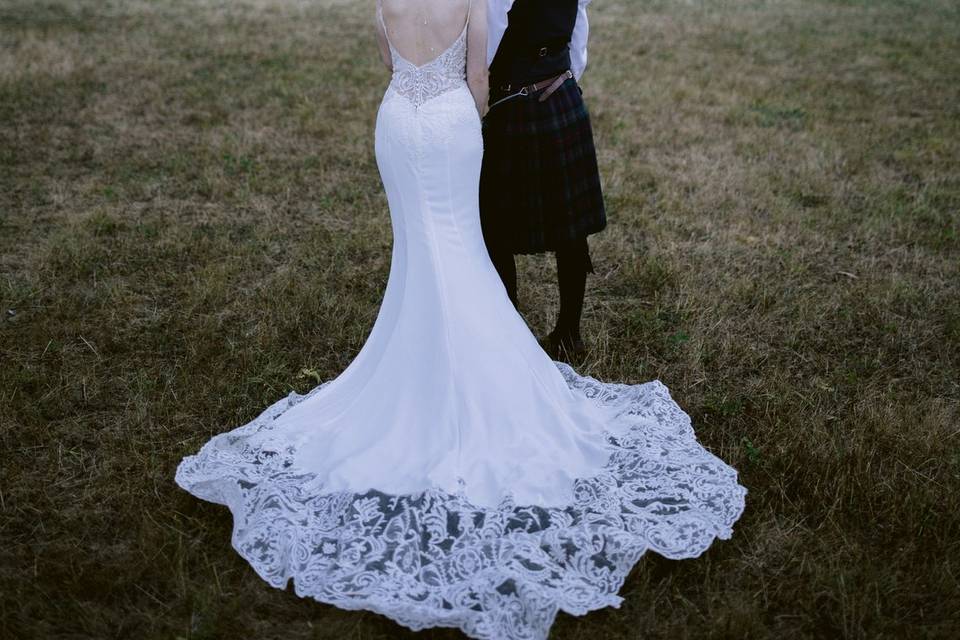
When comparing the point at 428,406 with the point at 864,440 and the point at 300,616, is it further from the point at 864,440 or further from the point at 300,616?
the point at 864,440

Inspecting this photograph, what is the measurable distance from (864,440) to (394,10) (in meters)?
2.78

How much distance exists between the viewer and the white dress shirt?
10.0ft

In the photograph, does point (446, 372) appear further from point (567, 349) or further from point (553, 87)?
point (553, 87)

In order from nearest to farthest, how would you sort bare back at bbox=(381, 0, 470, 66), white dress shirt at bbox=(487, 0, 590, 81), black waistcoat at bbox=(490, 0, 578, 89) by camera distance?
bare back at bbox=(381, 0, 470, 66)
white dress shirt at bbox=(487, 0, 590, 81)
black waistcoat at bbox=(490, 0, 578, 89)

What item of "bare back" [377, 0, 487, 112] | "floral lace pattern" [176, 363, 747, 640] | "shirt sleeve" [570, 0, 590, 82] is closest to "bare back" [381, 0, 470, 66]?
"bare back" [377, 0, 487, 112]

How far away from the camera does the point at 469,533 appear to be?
9.04ft

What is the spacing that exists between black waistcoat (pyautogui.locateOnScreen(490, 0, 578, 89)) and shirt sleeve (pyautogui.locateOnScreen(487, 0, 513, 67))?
0.11m

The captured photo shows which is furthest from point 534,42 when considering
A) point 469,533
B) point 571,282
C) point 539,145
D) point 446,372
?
point 469,533

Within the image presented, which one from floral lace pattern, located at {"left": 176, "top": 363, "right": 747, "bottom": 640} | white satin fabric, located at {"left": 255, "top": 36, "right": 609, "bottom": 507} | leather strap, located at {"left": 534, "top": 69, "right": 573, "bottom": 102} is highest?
leather strap, located at {"left": 534, "top": 69, "right": 573, "bottom": 102}

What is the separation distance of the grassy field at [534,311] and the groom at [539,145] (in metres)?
0.82

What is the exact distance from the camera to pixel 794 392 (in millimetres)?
3895

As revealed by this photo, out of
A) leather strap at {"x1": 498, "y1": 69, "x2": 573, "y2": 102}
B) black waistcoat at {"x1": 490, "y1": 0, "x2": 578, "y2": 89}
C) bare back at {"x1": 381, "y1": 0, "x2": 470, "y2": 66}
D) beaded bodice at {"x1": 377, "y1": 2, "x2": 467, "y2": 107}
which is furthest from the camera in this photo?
leather strap at {"x1": 498, "y1": 69, "x2": 573, "y2": 102}

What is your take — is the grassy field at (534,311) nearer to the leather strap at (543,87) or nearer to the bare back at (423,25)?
the leather strap at (543,87)

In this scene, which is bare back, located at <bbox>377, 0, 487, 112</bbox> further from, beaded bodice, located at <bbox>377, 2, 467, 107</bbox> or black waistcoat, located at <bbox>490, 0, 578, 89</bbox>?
black waistcoat, located at <bbox>490, 0, 578, 89</bbox>
